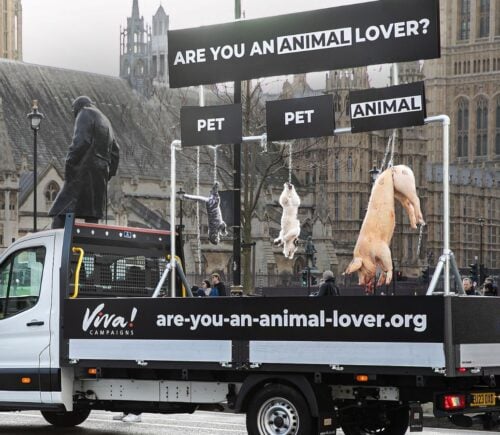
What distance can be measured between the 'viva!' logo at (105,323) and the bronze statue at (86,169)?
3866mm

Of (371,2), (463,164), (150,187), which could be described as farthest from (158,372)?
(463,164)

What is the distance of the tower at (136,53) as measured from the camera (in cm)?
10462

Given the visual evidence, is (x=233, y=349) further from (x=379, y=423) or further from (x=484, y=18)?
(x=484, y=18)

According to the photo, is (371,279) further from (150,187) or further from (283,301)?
(150,187)

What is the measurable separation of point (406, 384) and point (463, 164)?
5566 inches

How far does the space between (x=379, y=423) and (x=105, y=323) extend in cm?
290

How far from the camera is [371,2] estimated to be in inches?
492

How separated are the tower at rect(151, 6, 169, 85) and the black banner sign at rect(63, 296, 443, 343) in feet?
318

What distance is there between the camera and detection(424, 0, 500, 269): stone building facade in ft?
459

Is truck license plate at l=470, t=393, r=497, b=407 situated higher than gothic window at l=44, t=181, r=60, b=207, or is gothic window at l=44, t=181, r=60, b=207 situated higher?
gothic window at l=44, t=181, r=60, b=207

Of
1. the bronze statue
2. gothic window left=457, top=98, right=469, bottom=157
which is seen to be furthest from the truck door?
gothic window left=457, top=98, right=469, bottom=157

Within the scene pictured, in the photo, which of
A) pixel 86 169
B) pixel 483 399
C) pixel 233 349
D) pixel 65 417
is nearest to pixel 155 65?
pixel 86 169

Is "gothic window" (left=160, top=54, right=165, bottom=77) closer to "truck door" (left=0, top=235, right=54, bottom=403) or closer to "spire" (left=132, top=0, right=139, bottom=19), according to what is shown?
"spire" (left=132, top=0, right=139, bottom=19)

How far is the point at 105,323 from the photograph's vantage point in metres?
12.2
